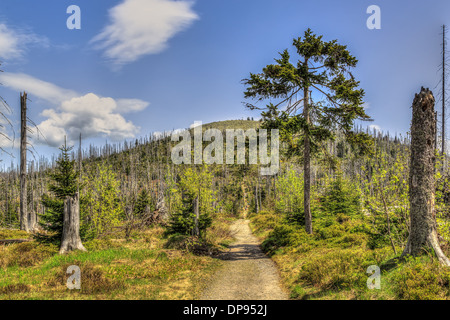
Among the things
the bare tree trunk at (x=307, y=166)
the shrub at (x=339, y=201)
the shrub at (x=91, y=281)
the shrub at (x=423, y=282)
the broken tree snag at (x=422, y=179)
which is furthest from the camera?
the shrub at (x=339, y=201)

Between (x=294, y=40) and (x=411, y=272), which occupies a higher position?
(x=294, y=40)

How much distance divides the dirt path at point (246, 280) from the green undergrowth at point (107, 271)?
2.15 ft

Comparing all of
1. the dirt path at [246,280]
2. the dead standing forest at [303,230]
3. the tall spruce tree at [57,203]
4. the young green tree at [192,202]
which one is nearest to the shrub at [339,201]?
the dead standing forest at [303,230]

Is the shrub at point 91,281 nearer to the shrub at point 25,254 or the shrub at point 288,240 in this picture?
the shrub at point 25,254

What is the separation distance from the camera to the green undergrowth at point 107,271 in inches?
313

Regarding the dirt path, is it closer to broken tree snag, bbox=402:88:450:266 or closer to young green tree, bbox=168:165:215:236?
young green tree, bbox=168:165:215:236

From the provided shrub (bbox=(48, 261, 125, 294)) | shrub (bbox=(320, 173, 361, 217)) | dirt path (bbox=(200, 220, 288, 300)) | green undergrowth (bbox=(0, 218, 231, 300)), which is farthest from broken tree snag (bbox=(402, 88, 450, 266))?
shrub (bbox=(320, 173, 361, 217))

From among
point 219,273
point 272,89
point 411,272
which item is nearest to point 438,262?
point 411,272

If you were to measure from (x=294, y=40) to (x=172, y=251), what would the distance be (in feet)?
49.0

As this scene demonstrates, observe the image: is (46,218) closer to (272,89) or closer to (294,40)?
(272,89)

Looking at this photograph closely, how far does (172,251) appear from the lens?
13828 mm

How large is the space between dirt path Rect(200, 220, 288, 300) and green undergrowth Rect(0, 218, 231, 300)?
0.66 m

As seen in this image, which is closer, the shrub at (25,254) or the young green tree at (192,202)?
the shrub at (25,254)
